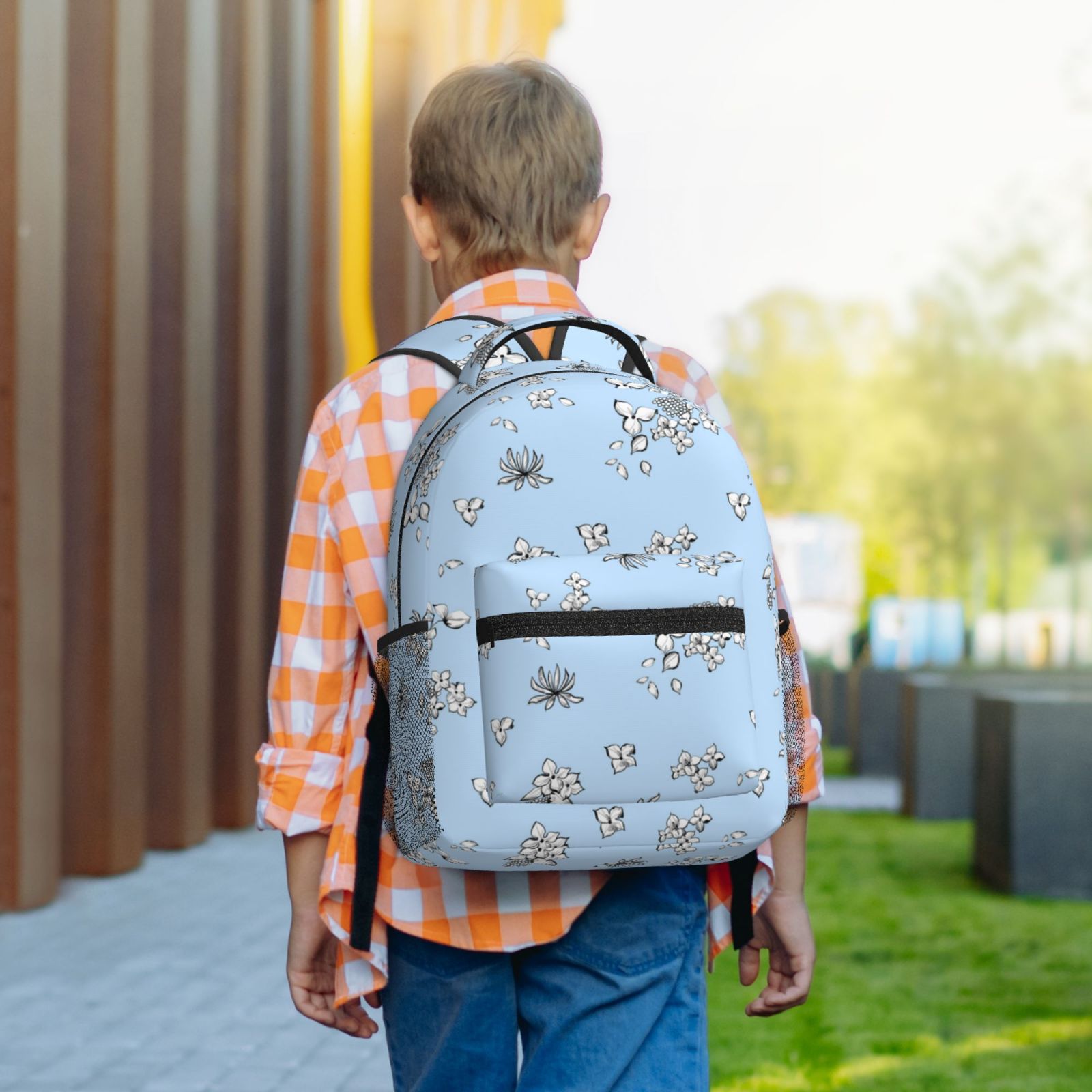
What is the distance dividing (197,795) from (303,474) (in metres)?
7.62

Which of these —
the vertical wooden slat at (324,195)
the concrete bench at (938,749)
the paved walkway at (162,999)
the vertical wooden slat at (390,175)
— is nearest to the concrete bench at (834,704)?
the concrete bench at (938,749)

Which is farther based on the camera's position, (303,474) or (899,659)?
(899,659)

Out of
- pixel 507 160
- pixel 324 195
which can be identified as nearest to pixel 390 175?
pixel 324 195

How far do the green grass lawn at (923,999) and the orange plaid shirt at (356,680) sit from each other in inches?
114

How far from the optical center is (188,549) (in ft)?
29.7

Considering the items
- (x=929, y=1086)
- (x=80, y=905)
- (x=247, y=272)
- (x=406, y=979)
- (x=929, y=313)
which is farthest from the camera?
(x=929, y=313)

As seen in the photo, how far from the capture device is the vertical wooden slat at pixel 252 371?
10008mm

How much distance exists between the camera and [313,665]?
1.86 metres

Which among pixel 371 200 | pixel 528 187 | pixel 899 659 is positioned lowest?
pixel 899 659

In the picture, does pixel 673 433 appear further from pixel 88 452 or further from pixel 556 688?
pixel 88 452

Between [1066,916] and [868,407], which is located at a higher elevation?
[868,407]

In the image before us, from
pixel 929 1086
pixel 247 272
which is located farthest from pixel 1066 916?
pixel 247 272

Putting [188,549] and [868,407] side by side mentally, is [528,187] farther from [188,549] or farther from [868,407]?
[868,407]

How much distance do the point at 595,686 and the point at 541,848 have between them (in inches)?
6.5
